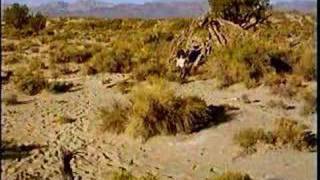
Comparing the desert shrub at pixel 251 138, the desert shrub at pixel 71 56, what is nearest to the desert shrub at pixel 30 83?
the desert shrub at pixel 71 56

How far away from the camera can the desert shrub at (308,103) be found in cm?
1293

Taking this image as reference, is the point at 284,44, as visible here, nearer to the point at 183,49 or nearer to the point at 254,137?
the point at 183,49

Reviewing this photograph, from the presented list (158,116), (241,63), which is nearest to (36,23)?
A: (241,63)

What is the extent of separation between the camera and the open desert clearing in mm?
10258

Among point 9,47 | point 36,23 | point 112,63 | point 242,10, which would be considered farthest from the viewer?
point 36,23

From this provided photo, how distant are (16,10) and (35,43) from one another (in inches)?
301

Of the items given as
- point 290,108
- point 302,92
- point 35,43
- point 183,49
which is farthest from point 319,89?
point 35,43

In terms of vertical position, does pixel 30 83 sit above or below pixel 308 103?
below

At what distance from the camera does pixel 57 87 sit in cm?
1780

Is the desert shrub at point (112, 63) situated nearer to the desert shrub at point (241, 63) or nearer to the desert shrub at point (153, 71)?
the desert shrub at point (153, 71)

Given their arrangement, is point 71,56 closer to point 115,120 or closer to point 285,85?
point 285,85

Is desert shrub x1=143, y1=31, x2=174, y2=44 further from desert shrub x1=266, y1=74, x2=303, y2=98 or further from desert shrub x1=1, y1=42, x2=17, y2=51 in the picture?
desert shrub x1=266, y1=74, x2=303, y2=98

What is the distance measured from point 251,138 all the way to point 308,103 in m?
2.75

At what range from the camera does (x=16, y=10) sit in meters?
37.9
